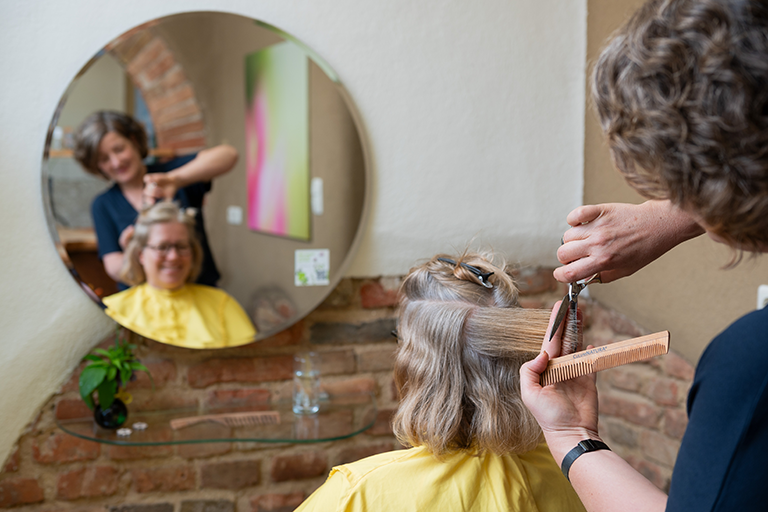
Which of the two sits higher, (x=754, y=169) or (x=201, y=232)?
(x=754, y=169)

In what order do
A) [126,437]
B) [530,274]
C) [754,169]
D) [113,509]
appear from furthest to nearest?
[530,274] < [113,509] < [126,437] < [754,169]

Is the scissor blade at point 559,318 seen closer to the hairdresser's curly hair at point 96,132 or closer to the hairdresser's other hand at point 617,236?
the hairdresser's other hand at point 617,236

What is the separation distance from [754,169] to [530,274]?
131 centimetres

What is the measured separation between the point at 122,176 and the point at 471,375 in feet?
3.42

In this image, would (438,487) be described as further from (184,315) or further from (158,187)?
(158,187)

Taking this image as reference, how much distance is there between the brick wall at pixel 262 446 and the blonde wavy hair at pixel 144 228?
21 cm

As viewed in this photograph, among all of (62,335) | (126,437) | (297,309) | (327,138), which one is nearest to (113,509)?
(126,437)

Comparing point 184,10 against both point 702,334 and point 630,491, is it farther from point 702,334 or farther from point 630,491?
point 702,334

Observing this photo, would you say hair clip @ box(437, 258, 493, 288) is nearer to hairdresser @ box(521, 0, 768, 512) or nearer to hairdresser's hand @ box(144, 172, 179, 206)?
hairdresser @ box(521, 0, 768, 512)

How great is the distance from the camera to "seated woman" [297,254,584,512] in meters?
0.92

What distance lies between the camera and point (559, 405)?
28.8 inches

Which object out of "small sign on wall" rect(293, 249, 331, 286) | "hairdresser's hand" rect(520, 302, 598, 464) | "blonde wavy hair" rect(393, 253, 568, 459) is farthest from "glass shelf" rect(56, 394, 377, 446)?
"hairdresser's hand" rect(520, 302, 598, 464)

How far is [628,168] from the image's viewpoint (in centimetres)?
61

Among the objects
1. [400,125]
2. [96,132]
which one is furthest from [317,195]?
[96,132]
